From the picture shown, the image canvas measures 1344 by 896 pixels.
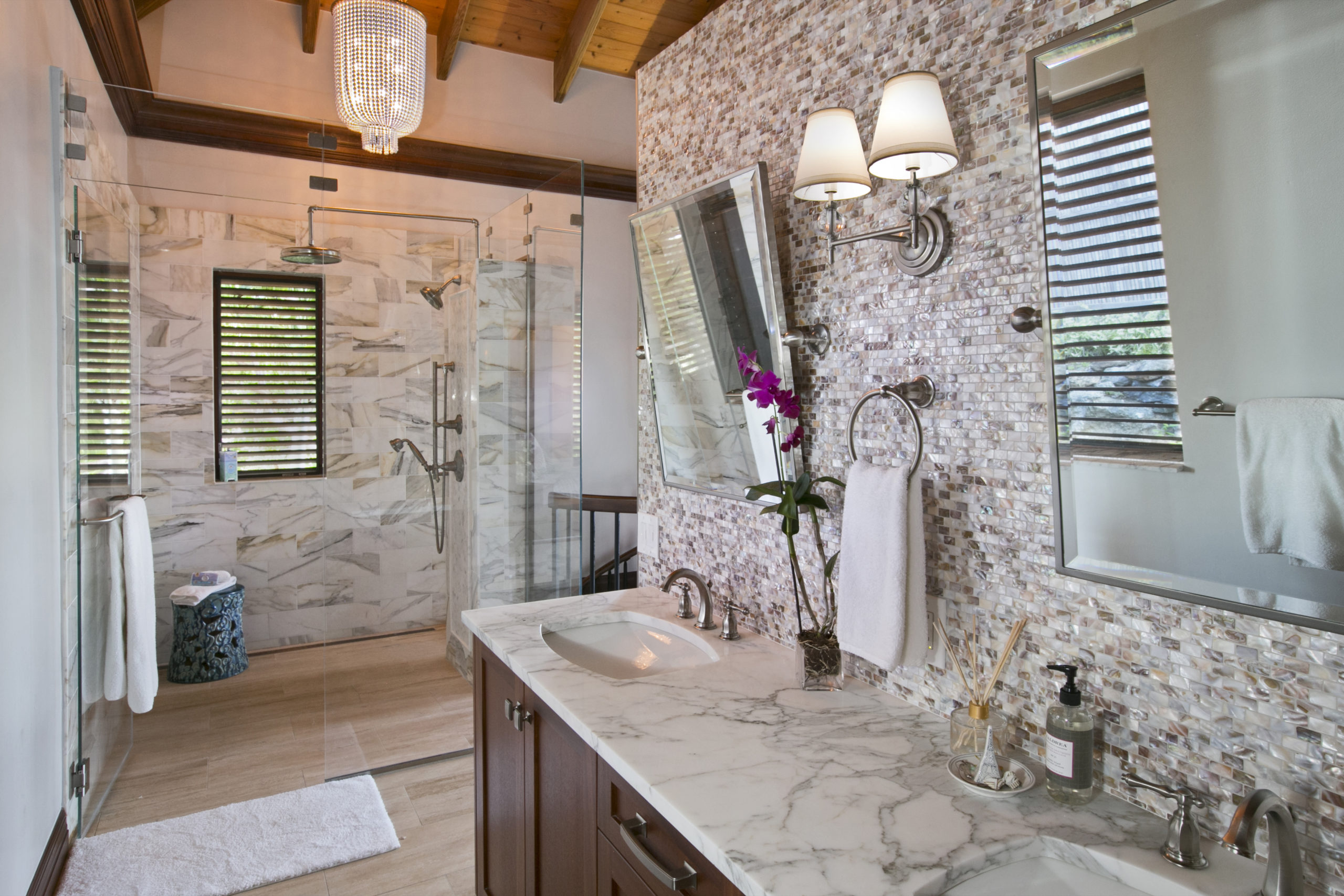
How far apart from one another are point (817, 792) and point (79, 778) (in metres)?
2.55

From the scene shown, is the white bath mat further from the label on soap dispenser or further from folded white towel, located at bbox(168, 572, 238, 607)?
the label on soap dispenser

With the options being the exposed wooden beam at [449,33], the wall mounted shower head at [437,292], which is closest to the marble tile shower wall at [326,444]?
the wall mounted shower head at [437,292]

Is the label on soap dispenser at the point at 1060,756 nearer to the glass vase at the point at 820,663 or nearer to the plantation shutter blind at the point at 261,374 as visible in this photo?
the glass vase at the point at 820,663

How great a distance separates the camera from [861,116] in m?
1.53

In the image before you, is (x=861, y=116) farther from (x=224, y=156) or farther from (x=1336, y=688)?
(x=224, y=156)

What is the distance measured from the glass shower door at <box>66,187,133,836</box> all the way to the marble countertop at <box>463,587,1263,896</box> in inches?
73.2

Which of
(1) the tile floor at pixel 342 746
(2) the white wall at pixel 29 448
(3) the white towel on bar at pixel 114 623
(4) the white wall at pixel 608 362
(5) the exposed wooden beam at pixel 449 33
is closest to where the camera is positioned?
(2) the white wall at pixel 29 448

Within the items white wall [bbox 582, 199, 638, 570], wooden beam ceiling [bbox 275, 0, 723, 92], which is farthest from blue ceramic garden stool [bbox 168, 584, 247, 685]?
wooden beam ceiling [bbox 275, 0, 723, 92]

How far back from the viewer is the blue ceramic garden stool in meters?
3.88

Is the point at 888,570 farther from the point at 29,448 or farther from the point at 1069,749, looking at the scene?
the point at 29,448

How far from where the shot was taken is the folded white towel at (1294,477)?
0.83 metres

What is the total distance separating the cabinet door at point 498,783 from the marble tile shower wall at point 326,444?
1302 mm

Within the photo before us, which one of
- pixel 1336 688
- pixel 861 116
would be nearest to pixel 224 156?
pixel 861 116

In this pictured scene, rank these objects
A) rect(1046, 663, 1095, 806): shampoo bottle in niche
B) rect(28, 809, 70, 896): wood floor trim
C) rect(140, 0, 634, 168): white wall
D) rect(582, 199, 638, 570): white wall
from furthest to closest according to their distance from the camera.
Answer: rect(582, 199, 638, 570): white wall, rect(140, 0, 634, 168): white wall, rect(28, 809, 70, 896): wood floor trim, rect(1046, 663, 1095, 806): shampoo bottle in niche
